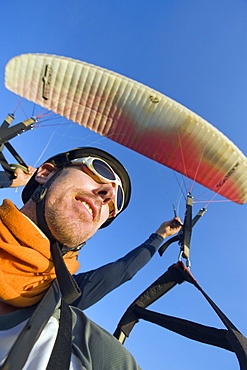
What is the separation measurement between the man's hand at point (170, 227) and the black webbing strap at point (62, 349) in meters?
4.06

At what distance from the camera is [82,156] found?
2676mm

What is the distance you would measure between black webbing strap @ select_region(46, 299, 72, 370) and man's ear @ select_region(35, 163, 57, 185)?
1419 mm

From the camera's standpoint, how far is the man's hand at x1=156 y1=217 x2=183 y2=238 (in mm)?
5143

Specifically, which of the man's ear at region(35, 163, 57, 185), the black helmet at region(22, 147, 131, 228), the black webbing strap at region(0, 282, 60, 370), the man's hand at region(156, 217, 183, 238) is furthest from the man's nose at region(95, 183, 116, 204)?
the man's hand at region(156, 217, 183, 238)

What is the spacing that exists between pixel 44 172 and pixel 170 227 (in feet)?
11.5

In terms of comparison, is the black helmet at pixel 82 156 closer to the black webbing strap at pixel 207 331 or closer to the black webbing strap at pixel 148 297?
the black webbing strap at pixel 148 297

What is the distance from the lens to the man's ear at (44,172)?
2.33m

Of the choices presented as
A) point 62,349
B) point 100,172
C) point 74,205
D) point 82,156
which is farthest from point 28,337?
point 82,156

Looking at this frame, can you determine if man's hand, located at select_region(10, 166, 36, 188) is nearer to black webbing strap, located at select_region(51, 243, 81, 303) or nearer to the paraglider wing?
the paraglider wing

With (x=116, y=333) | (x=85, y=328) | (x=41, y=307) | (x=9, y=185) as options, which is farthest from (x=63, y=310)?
(x=9, y=185)

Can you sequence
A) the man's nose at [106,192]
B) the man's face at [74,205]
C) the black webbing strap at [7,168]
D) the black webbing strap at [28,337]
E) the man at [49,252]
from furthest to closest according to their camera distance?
1. the black webbing strap at [7,168]
2. the man's nose at [106,192]
3. the man's face at [74,205]
4. the man at [49,252]
5. the black webbing strap at [28,337]

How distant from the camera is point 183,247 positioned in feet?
15.5

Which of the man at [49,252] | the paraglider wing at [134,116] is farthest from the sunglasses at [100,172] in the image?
the paraglider wing at [134,116]

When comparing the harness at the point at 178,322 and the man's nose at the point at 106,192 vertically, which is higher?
the man's nose at the point at 106,192
